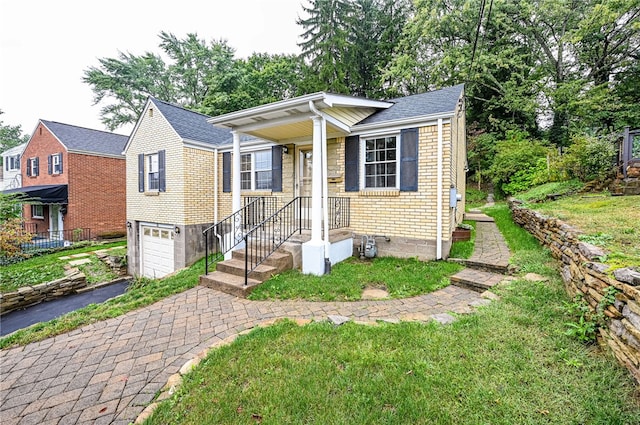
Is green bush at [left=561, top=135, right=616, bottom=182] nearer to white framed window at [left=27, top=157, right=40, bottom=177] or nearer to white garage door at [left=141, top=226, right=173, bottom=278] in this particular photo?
white garage door at [left=141, top=226, right=173, bottom=278]

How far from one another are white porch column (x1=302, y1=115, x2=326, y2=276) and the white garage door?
21.8 ft

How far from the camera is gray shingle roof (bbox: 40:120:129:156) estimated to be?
606 inches

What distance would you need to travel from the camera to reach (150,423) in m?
2.09

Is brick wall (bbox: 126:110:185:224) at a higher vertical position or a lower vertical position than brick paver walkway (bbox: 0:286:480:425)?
higher

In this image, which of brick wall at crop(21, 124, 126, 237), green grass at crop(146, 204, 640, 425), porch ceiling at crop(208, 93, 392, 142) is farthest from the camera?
brick wall at crop(21, 124, 126, 237)

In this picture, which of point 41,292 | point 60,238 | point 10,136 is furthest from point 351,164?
point 10,136

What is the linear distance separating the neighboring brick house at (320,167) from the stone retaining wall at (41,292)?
2.44 meters

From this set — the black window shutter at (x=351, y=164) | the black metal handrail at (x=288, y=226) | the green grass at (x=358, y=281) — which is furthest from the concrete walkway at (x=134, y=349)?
the black window shutter at (x=351, y=164)

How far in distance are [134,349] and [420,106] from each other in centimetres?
734

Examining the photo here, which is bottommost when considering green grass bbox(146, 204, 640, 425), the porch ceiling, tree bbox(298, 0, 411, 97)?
green grass bbox(146, 204, 640, 425)

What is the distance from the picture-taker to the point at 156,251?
34.1 feet

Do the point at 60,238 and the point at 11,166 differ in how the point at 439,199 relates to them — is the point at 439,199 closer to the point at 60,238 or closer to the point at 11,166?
the point at 60,238

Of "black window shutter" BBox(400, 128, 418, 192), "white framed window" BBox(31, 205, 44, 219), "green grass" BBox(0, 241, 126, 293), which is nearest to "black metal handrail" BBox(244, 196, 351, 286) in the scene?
"black window shutter" BBox(400, 128, 418, 192)

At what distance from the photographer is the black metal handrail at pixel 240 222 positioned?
6.90 metres
